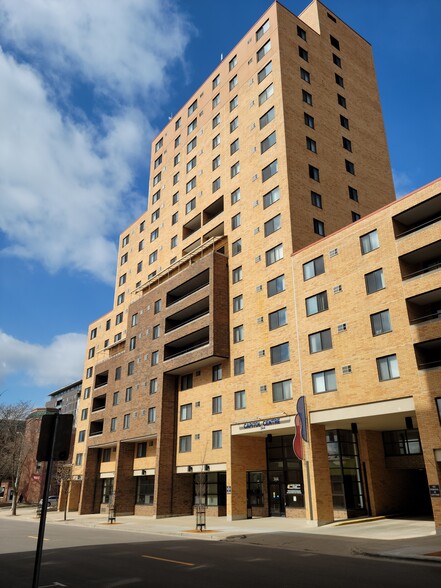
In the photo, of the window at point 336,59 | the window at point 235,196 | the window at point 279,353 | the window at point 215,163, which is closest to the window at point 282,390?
the window at point 279,353

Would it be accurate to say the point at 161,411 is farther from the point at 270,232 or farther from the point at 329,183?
the point at 329,183

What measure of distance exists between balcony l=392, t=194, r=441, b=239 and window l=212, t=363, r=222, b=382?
1823 centimetres

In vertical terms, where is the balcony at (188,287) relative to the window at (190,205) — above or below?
below

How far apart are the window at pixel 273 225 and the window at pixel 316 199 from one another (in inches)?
144

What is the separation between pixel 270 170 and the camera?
39812 mm

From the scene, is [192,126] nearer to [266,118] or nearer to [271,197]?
[266,118]

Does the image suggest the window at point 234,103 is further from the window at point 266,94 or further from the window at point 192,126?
the window at point 192,126

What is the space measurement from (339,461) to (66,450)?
27.2 m

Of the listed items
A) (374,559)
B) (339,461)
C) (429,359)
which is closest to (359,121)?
(429,359)

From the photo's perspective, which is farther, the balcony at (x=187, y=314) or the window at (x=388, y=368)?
the balcony at (x=187, y=314)

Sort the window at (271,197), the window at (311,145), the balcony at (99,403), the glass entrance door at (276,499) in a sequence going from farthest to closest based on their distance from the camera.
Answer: the balcony at (99,403) → the window at (311,145) → the window at (271,197) → the glass entrance door at (276,499)

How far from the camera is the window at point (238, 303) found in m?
38.8

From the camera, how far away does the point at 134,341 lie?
167 feet

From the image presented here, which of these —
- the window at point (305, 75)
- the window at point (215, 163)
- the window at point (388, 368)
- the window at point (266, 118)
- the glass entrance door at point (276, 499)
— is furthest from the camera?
the window at point (215, 163)
